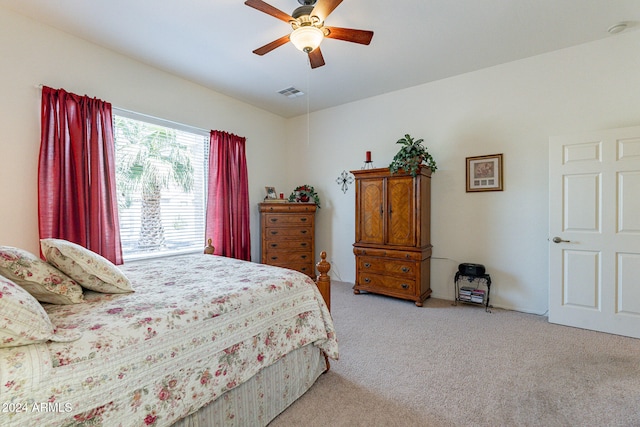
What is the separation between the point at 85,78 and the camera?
2.79 meters

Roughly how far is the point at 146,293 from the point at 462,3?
124 inches

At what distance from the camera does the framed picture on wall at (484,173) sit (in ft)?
11.2

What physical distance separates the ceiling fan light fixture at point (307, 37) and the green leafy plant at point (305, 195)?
282cm

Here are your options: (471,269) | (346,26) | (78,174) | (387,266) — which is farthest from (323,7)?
(471,269)

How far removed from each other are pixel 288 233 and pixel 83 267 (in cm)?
296

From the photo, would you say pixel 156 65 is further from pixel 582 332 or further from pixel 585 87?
pixel 582 332

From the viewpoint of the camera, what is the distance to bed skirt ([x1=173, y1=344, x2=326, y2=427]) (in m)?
1.37

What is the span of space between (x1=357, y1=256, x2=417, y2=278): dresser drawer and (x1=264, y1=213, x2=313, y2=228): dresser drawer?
1073mm

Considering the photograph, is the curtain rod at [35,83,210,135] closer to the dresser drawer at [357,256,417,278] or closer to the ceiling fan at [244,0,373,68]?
the ceiling fan at [244,0,373,68]

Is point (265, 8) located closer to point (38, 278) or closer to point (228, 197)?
point (38, 278)

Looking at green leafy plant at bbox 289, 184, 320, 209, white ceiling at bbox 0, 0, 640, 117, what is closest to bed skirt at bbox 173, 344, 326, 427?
white ceiling at bbox 0, 0, 640, 117

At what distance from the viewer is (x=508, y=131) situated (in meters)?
3.36

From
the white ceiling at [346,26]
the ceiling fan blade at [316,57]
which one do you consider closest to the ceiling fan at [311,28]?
the ceiling fan blade at [316,57]

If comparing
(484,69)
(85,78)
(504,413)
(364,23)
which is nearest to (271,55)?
(364,23)
